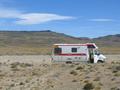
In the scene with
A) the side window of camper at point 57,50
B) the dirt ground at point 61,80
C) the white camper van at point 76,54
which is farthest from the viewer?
the side window of camper at point 57,50

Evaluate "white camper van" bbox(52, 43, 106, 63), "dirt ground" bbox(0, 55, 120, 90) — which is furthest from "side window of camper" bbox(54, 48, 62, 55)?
"dirt ground" bbox(0, 55, 120, 90)

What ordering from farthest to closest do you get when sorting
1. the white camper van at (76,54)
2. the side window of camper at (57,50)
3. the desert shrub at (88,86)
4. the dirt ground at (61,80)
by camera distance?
the side window of camper at (57,50) < the white camper van at (76,54) < the dirt ground at (61,80) < the desert shrub at (88,86)

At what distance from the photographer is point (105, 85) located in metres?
25.3

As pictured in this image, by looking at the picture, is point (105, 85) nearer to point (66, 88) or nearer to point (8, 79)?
point (66, 88)

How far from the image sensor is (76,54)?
46969 mm

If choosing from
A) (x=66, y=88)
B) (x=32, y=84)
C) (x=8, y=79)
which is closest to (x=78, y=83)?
(x=66, y=88)

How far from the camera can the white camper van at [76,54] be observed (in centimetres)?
4684

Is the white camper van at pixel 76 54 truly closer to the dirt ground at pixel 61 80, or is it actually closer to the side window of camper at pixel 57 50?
the side window of camper at pixel 57 50

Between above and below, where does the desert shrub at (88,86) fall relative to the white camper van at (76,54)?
below

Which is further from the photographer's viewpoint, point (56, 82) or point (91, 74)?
point (91, 74)

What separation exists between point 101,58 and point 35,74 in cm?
1537

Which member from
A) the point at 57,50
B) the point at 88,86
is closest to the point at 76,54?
the point at 57,50

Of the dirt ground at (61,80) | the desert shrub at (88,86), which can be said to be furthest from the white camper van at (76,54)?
the desert shrub at (88,86)

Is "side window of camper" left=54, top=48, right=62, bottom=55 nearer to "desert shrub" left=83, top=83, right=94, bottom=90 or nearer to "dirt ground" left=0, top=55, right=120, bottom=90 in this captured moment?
"dirt ground" left=0, top=55, right=120, bottom=90
